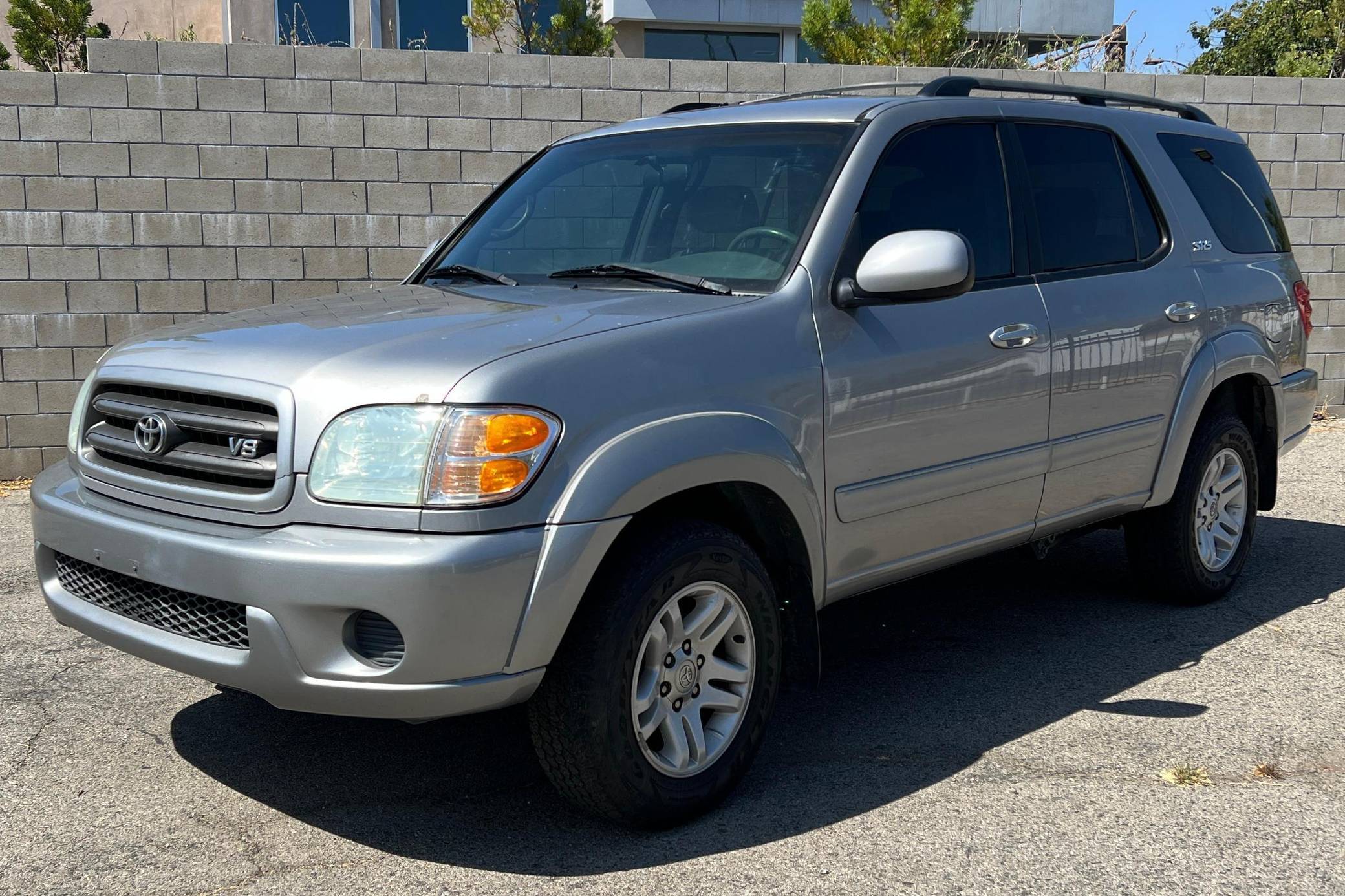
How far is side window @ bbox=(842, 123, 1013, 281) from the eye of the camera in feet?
13.6

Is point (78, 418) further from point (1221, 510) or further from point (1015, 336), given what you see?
point (1221, 510)

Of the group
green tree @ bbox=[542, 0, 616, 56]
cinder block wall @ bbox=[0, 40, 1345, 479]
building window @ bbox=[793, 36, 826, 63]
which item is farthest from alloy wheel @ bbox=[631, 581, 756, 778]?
building window @ bbox=[793, 36, 826, 63]

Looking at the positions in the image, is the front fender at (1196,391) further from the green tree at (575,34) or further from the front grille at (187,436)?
the green tree at (575,34)

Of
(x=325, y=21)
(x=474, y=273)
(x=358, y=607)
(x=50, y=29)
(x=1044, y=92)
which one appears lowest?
(x=358, y=607)

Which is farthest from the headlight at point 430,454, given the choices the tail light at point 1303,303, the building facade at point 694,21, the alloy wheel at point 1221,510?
the building facade at point 694,21

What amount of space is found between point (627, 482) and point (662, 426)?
201mm

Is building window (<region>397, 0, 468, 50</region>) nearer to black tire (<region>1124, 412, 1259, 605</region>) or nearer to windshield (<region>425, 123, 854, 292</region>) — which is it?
windshield (<region>425, 123, 854, 292</region>)

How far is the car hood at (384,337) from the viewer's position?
3111 millimetres

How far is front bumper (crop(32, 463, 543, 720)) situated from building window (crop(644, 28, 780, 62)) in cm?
1770

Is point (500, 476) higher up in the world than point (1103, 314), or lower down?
lower down

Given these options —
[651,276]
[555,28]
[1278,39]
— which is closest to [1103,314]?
[651,276]

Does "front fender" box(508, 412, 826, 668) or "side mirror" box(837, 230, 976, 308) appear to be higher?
"side mirror" box(837, 230, 976, 308)

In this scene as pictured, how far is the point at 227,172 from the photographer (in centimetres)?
827

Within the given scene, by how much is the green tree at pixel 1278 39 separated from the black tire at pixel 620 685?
66.6 feet
